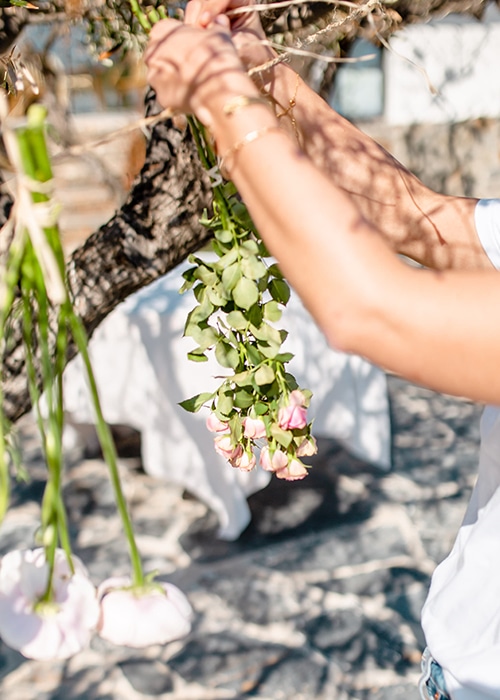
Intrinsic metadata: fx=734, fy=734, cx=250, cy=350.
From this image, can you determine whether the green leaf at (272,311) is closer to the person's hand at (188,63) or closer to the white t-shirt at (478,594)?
the person's hand at (188,63)

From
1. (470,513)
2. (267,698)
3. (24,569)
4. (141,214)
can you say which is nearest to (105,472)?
(267,698)

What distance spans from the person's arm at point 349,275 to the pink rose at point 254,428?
24cm

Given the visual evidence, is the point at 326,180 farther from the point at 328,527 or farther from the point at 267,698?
the point at 328,527

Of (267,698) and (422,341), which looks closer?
(422,341)

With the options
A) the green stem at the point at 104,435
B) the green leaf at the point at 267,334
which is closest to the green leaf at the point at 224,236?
the green leaf at the point at 267,334

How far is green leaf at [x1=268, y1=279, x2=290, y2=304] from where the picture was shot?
958 millimetres

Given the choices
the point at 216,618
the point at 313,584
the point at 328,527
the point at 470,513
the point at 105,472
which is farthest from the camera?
the point at 105,472

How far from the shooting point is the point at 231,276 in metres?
0.90

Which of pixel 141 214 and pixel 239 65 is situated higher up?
pixel 239 65

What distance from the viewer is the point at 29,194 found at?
0.59 m

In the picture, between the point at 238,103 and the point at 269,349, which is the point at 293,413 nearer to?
the point at 269,349

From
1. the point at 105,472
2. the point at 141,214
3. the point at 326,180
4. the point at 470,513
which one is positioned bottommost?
the point at 105,472

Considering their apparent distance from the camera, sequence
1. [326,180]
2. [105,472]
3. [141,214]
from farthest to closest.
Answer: [105,472] → [141,214] → [326,180]

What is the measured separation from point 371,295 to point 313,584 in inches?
97.5
